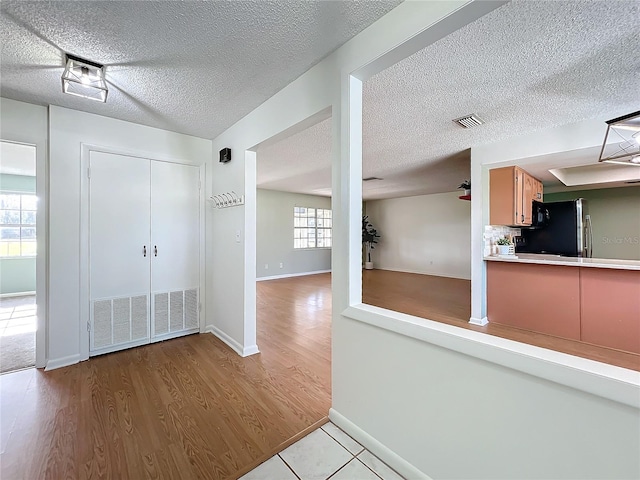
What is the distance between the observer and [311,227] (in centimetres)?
854

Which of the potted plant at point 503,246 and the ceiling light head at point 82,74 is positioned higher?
the ceiling light head at point 82,74

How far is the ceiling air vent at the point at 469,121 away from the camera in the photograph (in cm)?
259

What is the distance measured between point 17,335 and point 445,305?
585 cm

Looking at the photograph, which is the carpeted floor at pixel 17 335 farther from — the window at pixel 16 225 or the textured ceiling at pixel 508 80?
the textured ceiling at pixel 508 80

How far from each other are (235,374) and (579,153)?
4.11m

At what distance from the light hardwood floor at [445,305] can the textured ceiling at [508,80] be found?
214 centimetres

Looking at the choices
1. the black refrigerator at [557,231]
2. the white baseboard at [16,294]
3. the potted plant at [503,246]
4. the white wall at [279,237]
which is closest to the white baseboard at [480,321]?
the potted plant at [503,246]

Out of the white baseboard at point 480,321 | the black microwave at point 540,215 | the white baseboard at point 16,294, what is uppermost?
the black microwave at point 540,215

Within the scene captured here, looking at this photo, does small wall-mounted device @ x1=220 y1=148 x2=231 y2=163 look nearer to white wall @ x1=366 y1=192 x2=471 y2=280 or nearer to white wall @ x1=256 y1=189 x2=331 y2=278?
white wall @ x1=256 y1=189 x2=331 y2=278

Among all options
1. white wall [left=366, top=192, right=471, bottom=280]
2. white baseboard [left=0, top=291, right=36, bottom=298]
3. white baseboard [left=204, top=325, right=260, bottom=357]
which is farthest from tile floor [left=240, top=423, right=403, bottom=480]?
white wall [left=366, top=192, right=471, bottom=280]

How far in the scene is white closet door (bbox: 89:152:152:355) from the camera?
2672mm

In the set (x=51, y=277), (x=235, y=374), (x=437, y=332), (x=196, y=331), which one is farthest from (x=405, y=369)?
(x=51, y=277)

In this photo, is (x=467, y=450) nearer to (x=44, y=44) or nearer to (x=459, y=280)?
(x=44, y=44)

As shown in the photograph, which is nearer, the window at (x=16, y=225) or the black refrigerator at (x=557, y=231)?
the black refrigerator at (x=557, y=231)
